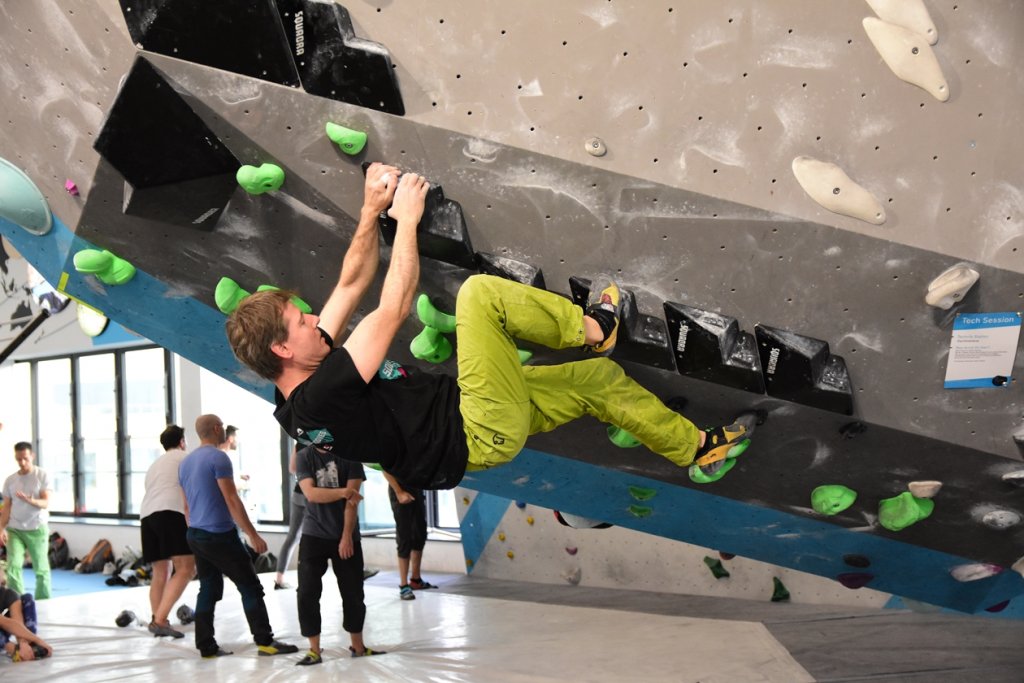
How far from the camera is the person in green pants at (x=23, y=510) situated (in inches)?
292

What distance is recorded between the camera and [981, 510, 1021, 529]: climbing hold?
3211 millimetres

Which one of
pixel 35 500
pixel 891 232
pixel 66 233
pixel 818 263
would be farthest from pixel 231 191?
pixel 35 500

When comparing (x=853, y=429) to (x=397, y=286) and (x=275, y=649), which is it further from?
(x=275, y=649)

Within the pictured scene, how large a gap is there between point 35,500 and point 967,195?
7.19 m

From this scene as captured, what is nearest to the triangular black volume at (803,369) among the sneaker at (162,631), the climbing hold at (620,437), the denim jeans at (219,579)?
the climbing hold at (620,437)

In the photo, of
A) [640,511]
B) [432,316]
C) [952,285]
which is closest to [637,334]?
[432,316]

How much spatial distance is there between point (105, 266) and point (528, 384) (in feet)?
4.17

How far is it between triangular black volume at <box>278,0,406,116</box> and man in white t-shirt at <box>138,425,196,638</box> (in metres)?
4.51

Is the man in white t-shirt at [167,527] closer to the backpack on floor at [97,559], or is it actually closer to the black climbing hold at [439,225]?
the black climbing hold at [439,225]

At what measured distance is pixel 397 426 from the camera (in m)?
2.66

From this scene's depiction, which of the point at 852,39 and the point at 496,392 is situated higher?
the point at 852,39

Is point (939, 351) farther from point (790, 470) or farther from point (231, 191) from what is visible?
point (231, 191)

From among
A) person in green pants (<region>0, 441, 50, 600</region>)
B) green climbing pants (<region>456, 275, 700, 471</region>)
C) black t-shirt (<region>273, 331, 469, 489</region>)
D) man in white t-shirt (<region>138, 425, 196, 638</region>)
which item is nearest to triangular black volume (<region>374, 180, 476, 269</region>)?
green climbing pants (<region>456, 275, 700, 471</region>)

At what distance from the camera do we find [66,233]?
9.21 ft
